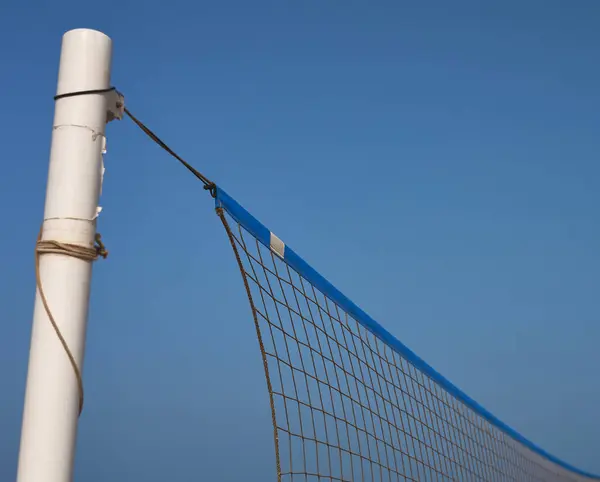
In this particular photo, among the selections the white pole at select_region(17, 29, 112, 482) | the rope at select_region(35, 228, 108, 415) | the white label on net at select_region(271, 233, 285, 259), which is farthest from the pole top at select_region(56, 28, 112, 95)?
the white label on net at select_region(271, 233, 285, 259)

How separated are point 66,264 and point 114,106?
54cm

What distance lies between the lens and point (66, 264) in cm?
225

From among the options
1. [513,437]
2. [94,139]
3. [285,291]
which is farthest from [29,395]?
[513,437]

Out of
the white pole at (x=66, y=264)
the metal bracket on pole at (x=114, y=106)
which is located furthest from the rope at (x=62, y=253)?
the metal bracket on pole at (x=114, y=106)

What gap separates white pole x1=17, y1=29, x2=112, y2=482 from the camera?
214 cm

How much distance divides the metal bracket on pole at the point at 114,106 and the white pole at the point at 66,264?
0.07ft

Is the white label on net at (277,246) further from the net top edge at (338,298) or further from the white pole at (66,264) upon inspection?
the white pole at (66,264)

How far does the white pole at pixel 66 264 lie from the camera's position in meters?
2.14

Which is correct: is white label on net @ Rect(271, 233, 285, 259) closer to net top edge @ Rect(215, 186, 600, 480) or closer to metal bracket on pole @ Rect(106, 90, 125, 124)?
net top edge @ Rect(215, 186, 600, 480)

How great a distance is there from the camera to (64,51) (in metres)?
2.41

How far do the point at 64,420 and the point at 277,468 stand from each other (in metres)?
1.38

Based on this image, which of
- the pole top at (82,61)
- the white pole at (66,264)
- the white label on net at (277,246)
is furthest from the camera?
the white label on net at (277,246)

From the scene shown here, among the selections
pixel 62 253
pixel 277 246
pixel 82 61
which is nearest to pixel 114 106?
pixel 82 61

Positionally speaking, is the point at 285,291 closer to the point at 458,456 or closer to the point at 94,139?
the point at 94,139
